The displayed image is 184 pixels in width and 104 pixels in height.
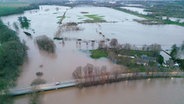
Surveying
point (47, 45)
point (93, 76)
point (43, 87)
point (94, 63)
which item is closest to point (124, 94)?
point (93, 76)

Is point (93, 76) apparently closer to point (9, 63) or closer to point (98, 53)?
point (98, 53)

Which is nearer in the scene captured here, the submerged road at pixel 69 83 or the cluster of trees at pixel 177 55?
the submerged road at pixel 69 83

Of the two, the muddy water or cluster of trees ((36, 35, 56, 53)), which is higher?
cluster of trees ((36, 35, 56, 53))

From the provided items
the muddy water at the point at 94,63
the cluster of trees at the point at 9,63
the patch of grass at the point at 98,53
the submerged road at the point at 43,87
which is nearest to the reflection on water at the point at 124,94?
the muddy water at the point at 94,63

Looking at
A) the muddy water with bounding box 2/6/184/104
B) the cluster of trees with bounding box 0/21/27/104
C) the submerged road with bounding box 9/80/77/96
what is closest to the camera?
the cluster of trees with bounding box 0/21/27/104

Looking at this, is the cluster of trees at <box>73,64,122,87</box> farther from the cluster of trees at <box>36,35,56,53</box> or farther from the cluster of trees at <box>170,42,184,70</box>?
the cluster of trees at <box>36,35,56,53</box>

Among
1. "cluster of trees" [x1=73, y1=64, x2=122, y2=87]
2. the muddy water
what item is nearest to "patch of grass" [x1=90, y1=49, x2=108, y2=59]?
the muddy water

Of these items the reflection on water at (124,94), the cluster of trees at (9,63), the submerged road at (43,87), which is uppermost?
the cluster of trees at (9,63)

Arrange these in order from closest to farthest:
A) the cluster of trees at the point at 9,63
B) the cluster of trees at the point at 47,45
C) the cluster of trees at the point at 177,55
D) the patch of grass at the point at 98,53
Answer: the cluster of trees at the point at 9,63 < the cluster of trees at the point at 177,55 < the patch of grass at the point at 98,53 < the cluster of trees at the point at 47,45

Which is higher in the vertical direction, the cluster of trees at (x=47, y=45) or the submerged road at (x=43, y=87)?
the cluster of trees at (x=47, y=45)

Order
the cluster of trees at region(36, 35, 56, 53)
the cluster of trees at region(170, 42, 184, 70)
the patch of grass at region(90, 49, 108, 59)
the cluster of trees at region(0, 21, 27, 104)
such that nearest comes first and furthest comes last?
1. the cluster of trees at region(0, 21, 27, 104)
2. the cluster of trees at region(170, 42, 184, 70)
3. the patch of grass at region(90, 49, 108, 59)
4. the cluster of trees at region(36, 35, 56, 53)

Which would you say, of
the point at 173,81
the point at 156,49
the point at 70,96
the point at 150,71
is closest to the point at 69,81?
the point at 70,96

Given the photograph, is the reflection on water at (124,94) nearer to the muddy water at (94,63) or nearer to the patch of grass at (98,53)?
the muddy water at (94,63)
